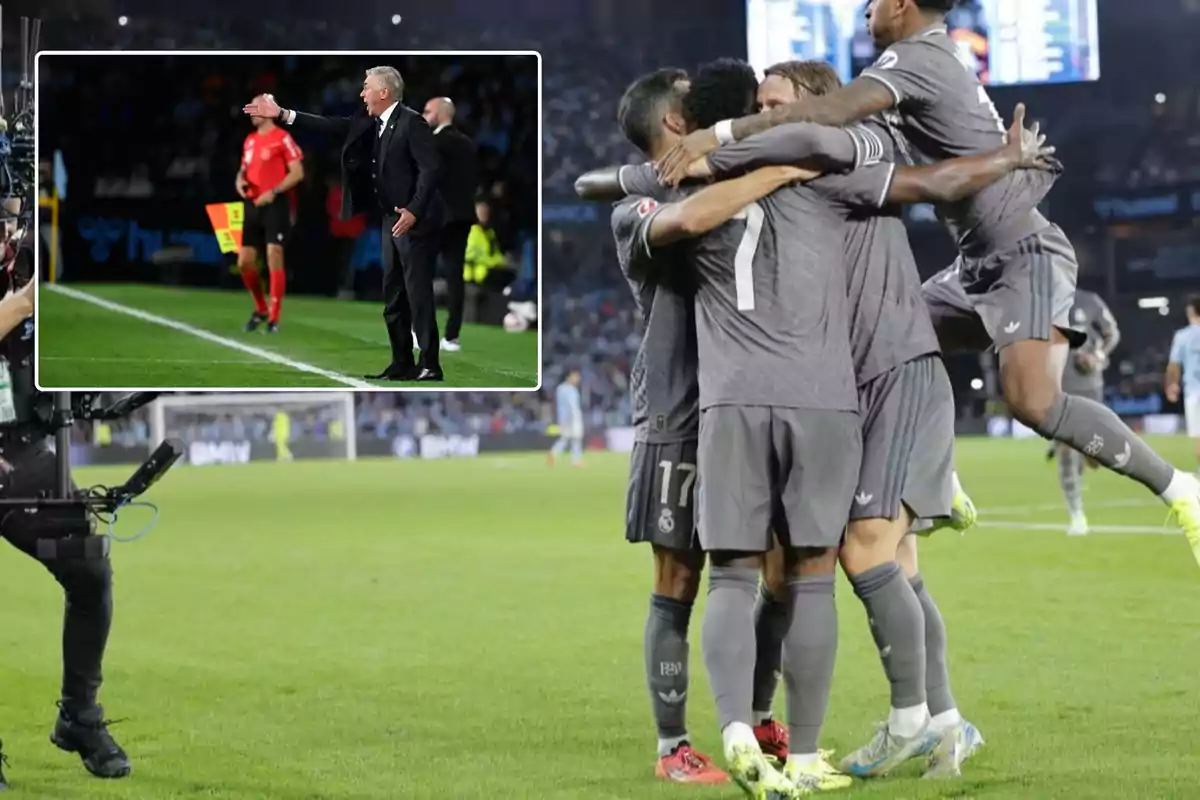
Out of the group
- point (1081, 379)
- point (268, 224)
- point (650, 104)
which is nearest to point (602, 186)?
point (650, 104)

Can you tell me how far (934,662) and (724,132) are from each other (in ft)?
6.27

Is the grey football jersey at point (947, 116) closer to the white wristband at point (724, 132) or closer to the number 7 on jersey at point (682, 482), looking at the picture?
the white wristband at point (724, 132)

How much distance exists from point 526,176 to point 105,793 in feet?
7.98

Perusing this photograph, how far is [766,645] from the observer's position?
5.58m

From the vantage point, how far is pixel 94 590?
5.61 m

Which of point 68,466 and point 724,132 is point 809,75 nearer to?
point 724,132

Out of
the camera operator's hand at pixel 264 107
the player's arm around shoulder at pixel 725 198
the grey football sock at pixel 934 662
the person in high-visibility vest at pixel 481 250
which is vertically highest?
the camera operator's hand at pixel 264 107

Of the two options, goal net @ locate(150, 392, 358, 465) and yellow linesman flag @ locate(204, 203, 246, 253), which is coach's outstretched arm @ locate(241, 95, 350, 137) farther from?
goal net @ locate(150, 392, 358, 465)

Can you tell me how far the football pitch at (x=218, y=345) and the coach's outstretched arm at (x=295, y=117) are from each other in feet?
1.45

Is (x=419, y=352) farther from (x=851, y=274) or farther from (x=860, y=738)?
(x=860, y=738)

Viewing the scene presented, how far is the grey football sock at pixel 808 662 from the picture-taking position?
15.6 feet

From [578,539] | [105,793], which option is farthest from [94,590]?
[578,539]

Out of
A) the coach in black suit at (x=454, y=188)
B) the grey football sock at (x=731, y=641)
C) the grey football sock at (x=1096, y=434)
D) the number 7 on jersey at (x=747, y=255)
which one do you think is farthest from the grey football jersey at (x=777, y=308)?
the grey football sock at (x=1096, y=434)

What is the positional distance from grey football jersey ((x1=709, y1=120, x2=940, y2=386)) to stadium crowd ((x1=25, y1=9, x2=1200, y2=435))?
35969 mm
